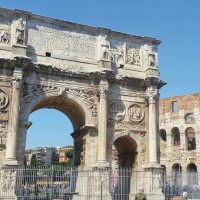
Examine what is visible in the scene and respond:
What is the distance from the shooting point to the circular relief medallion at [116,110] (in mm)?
15492

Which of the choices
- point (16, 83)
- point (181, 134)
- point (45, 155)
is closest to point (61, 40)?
point (16, 83)

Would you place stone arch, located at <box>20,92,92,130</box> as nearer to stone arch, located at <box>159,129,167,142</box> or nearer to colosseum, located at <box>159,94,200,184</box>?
colosseum, located at <box>159,94,200,184</box>

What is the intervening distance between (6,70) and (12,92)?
0.98 meters

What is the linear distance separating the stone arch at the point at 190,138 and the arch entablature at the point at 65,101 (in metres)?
16.6

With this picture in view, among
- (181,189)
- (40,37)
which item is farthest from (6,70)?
(181,189)

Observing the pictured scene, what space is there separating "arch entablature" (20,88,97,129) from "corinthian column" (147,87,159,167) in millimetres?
2585

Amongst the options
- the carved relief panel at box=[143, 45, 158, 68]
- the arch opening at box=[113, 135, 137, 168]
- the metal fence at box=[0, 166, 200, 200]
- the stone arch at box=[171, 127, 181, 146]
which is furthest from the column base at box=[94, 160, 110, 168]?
the stone arch at box=[171, 127, 181, 146]

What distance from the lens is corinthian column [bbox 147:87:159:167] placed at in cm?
1524

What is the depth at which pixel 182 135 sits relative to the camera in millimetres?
29547

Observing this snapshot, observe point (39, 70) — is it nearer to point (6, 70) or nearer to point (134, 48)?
point (6, 70)

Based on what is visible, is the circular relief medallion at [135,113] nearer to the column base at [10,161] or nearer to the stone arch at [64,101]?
the stone arch at [64,101]

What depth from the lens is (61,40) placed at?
602 inches

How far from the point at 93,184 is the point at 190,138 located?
19315 millimetres

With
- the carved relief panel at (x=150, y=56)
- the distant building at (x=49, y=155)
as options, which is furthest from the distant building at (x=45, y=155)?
the carved relief panel at (x=150, y=56)
